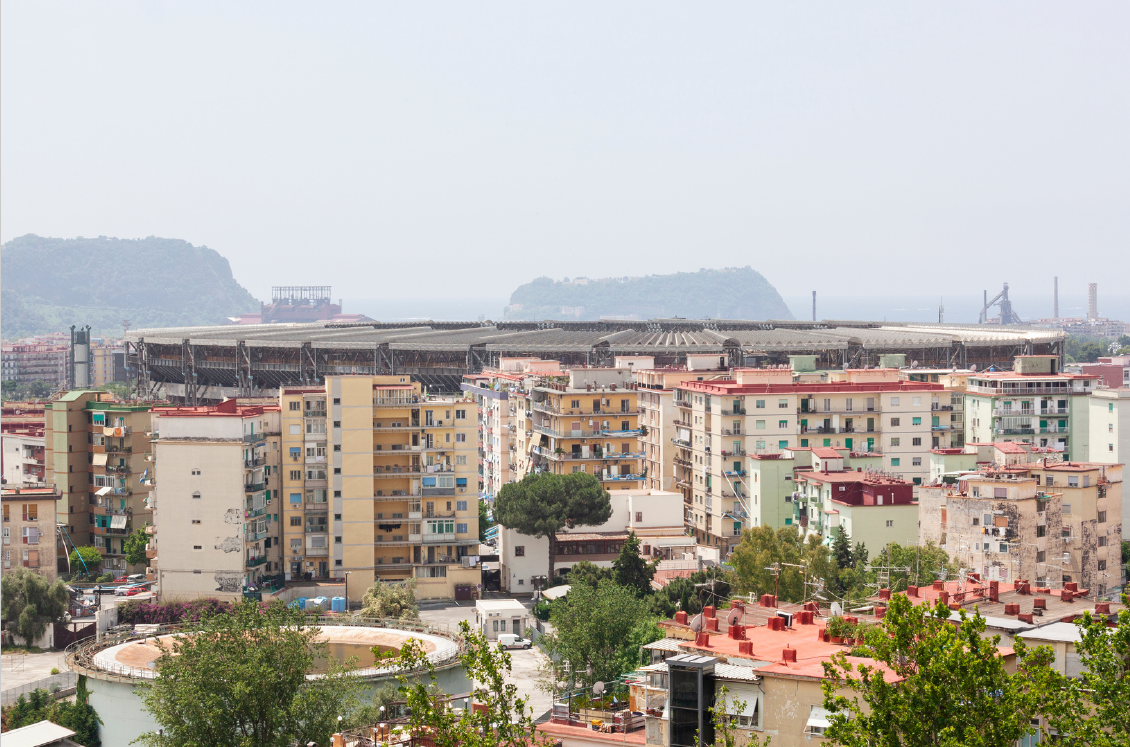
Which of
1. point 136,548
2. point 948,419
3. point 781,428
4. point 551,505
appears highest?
point 948,419

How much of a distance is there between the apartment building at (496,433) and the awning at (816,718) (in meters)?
40.0

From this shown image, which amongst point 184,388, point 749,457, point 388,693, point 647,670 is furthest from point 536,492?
point 184,388

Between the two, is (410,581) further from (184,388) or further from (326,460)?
(184,388)

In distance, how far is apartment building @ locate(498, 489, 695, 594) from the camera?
1953 inches

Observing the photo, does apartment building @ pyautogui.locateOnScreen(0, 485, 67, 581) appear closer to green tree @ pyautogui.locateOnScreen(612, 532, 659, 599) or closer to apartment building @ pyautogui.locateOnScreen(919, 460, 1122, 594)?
green tree @ pyautogui.locateOnScreen(612, 532, 659, 599)

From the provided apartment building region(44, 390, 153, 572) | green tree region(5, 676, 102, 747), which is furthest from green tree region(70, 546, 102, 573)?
green tree region(5, 676, 102, 747)

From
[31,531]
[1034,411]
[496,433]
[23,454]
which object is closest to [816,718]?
[31,531]

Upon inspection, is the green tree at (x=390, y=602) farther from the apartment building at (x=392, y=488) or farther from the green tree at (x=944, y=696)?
the green tree at (x=944, y=696)

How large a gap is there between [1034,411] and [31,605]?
3790 cm

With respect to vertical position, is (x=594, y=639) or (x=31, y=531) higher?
(x=31, y=531)

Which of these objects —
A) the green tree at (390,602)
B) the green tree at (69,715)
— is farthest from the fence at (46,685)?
the green tree at (390,602)

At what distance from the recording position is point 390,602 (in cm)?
4459

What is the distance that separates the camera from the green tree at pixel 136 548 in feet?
175

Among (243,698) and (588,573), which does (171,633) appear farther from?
(243,698)
